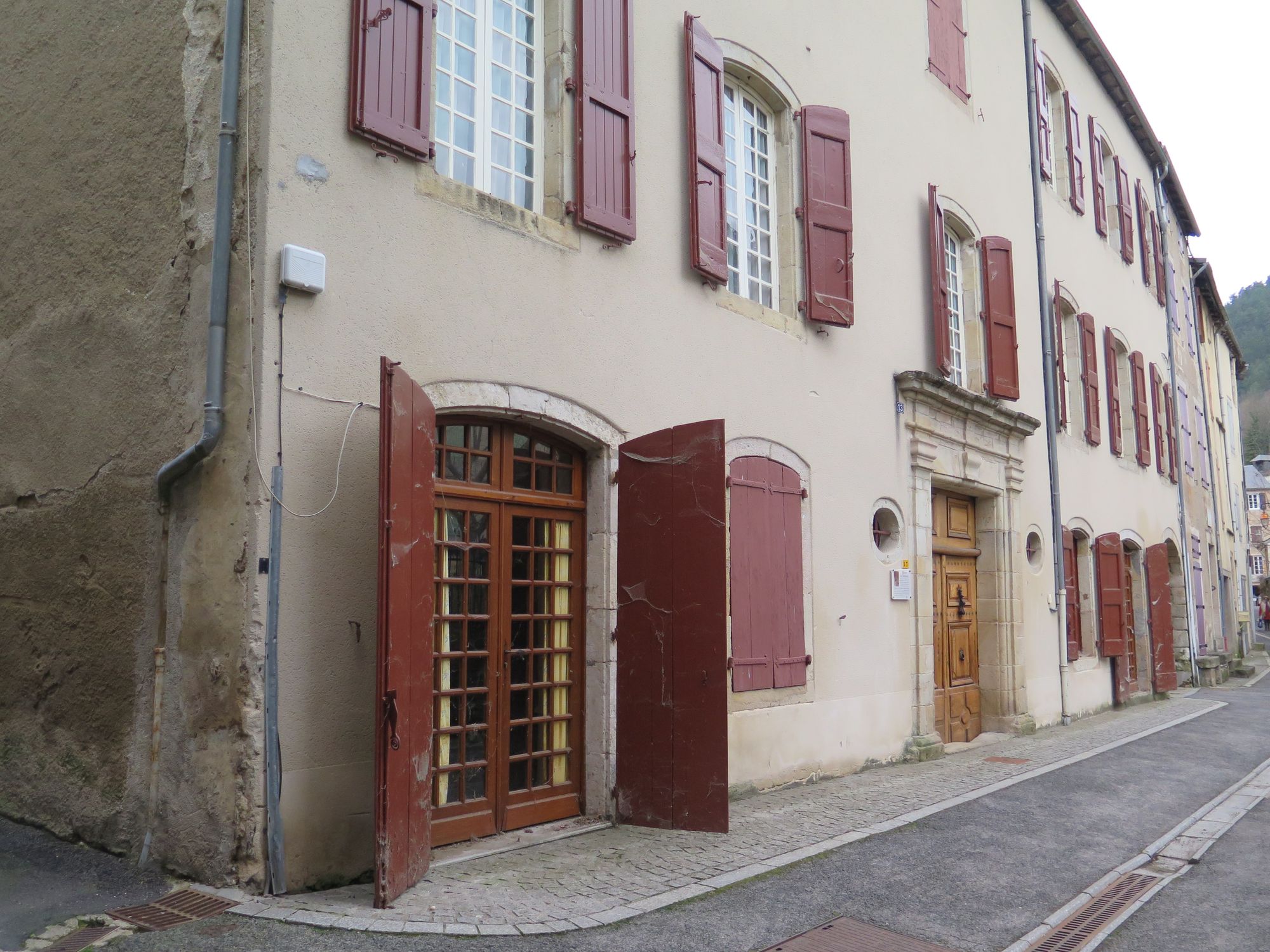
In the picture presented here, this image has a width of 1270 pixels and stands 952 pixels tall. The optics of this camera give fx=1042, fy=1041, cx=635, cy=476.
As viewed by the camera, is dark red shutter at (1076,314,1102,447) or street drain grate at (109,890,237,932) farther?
dark red shutter at (1076,314,1102,447)

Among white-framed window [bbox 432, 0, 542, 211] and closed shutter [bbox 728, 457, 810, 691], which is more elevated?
white-framed window [bbox 432, 0, 542, 211]

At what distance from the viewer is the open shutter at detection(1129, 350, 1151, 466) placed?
1590 centimetres

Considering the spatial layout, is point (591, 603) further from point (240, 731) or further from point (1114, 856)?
point (1114, 856)

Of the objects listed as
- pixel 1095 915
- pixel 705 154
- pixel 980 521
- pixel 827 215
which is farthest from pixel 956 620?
pixel 1095 915

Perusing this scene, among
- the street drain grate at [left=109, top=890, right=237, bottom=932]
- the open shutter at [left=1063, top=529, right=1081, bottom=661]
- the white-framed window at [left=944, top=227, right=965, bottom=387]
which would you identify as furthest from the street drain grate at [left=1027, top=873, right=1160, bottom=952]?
the open shutter at [left=1063, top=529, right=1081, bottom=661]

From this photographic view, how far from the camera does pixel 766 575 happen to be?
732cm

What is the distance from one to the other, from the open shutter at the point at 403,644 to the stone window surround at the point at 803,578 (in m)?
2.74

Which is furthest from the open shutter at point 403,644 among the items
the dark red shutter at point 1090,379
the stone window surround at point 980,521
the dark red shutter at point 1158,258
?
the dark red shutter at point 1158,258

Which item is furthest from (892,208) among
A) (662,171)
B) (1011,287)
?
(662,171)

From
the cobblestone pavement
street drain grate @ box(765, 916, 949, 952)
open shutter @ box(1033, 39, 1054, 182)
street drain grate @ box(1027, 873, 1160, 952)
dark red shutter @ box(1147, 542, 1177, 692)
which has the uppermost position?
open shutter @ box(1033, 39, 1054, 182)

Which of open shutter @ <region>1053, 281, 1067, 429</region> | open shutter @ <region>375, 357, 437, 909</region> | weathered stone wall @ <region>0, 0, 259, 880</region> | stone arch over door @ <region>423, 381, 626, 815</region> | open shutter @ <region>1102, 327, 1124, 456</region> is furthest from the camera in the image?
open shutter @ <region>1102, 327, 1124, 456</region>

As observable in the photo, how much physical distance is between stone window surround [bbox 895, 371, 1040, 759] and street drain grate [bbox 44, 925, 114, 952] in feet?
21.4

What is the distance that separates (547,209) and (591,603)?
2311 millimetres

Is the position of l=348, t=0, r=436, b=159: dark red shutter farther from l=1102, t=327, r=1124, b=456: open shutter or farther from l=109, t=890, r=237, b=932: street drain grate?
l=1102, t=327, r=1124, b=456: open shutter
